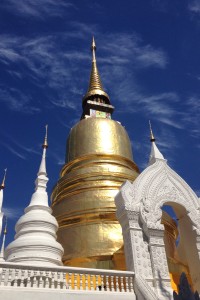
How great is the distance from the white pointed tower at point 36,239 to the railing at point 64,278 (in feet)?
2.85

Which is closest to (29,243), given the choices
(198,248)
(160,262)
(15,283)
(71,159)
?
(15,283)

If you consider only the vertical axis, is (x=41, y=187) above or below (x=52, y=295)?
above

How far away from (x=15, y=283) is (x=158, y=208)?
4431 mm

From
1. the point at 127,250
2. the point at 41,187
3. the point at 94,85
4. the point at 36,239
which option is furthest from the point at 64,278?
the point at 94,85

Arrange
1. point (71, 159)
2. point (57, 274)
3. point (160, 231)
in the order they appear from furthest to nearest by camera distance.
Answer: point (71, 159) < point (160, 231) < point (57, 274)

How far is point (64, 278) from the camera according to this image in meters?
7.07

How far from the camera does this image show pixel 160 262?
27.9 feet

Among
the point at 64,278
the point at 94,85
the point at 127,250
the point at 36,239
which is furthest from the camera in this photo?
the point at 94,85

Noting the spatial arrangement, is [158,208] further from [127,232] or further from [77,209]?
[77,209]

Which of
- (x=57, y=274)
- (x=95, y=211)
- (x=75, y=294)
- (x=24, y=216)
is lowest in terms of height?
(x=75, y=294)

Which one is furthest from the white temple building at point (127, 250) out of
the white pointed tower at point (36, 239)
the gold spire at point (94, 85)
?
the gold spire at point (94, 85)

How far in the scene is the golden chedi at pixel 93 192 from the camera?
1029 cm

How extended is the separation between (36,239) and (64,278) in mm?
1633

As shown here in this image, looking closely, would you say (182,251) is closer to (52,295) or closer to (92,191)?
(92,191)
